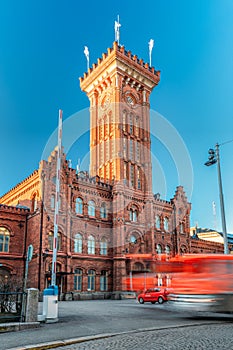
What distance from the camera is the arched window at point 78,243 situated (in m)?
38.2

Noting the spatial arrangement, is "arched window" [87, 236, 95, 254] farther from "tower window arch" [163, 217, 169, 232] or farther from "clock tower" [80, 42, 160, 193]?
"tower window arch" [163, 217, 169, 232]

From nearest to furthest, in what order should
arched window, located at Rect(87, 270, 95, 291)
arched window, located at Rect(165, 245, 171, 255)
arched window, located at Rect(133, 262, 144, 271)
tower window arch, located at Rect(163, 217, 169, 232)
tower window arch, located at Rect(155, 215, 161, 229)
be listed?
arched window, located at Rect(87, 270, 95, 291) → arched window, located at Rect(133, 262, 144, 271) → tower window arch, located at Rect(155, 215, 161, 229) → arched window, located at Rect(165, 245, 171, 255) → tower window arch, located at Rect(163, 217, 169, 232)

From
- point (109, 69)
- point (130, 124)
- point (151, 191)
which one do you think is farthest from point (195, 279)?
point (109, 69)

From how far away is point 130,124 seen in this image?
162 ft

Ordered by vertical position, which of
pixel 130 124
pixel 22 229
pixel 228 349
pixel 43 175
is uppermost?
pixel 130 124

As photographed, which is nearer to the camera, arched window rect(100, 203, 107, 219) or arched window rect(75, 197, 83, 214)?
arched window rect(75, 197, 83, 214)

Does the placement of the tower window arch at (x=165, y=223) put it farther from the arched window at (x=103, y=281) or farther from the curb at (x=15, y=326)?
the curb at (x=15, y=326)

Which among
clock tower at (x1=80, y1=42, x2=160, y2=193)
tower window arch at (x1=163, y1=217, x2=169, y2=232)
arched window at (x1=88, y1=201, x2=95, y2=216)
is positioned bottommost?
tower window arch at (x1=163, y1=217, x2=169, y2=232)

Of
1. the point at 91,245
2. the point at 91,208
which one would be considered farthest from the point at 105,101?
the point at 91,245

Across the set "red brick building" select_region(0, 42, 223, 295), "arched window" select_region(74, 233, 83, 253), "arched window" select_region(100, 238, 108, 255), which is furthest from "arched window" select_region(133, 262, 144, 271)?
"arched window" select_region(74, 233, 83, 253)

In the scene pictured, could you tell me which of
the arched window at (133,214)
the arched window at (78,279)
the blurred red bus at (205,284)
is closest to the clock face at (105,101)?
the arched window at (133,214)

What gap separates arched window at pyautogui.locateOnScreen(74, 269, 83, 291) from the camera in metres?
36.8

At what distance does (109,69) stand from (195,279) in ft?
134

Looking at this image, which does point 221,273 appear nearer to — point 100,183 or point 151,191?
point 100,183
